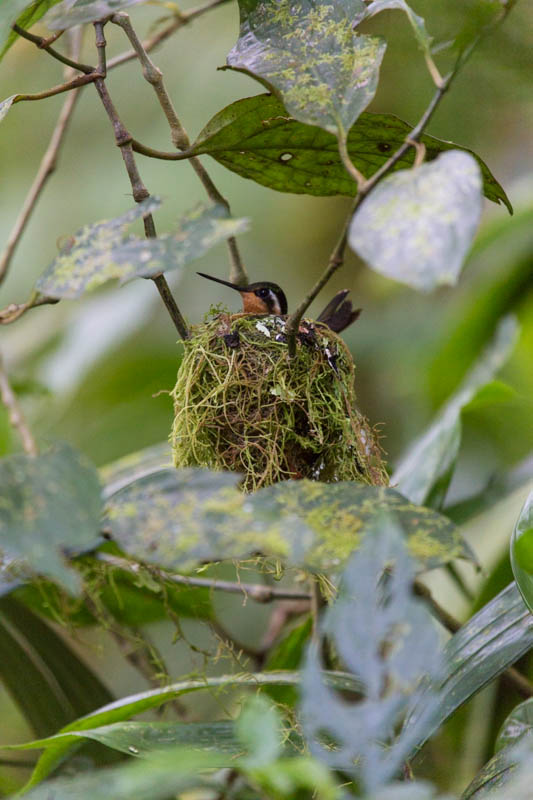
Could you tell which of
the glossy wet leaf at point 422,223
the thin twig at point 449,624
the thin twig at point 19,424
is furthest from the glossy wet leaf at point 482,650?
the thin twig at point 19,424

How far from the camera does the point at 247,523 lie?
0.55m

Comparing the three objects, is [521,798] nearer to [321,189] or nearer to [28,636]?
[321,189]

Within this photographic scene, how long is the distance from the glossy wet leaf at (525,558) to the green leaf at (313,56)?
0.45 m

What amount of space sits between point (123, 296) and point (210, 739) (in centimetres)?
189

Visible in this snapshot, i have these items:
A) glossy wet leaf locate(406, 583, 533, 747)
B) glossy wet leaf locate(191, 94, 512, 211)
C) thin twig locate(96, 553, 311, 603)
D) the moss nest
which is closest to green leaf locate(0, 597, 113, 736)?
thin twig locate(96, 553, 311, 603)

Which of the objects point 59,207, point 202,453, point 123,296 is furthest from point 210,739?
point 59,207

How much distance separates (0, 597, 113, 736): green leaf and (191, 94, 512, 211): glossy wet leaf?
855 mm

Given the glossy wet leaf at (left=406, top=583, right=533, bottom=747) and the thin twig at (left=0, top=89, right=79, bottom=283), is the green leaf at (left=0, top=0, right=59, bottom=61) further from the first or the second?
the glossy wet leaf at (left=406, top=583, right=533, bottom=747)

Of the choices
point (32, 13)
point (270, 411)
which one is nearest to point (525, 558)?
point (270, 411)

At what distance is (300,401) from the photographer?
105cm

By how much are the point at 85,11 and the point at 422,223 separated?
46 centimetres

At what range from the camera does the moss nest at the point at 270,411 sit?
104cm

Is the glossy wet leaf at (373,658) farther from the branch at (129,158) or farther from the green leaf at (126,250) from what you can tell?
the branch at (129,158)

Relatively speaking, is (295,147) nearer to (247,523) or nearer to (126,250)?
(126,250)
